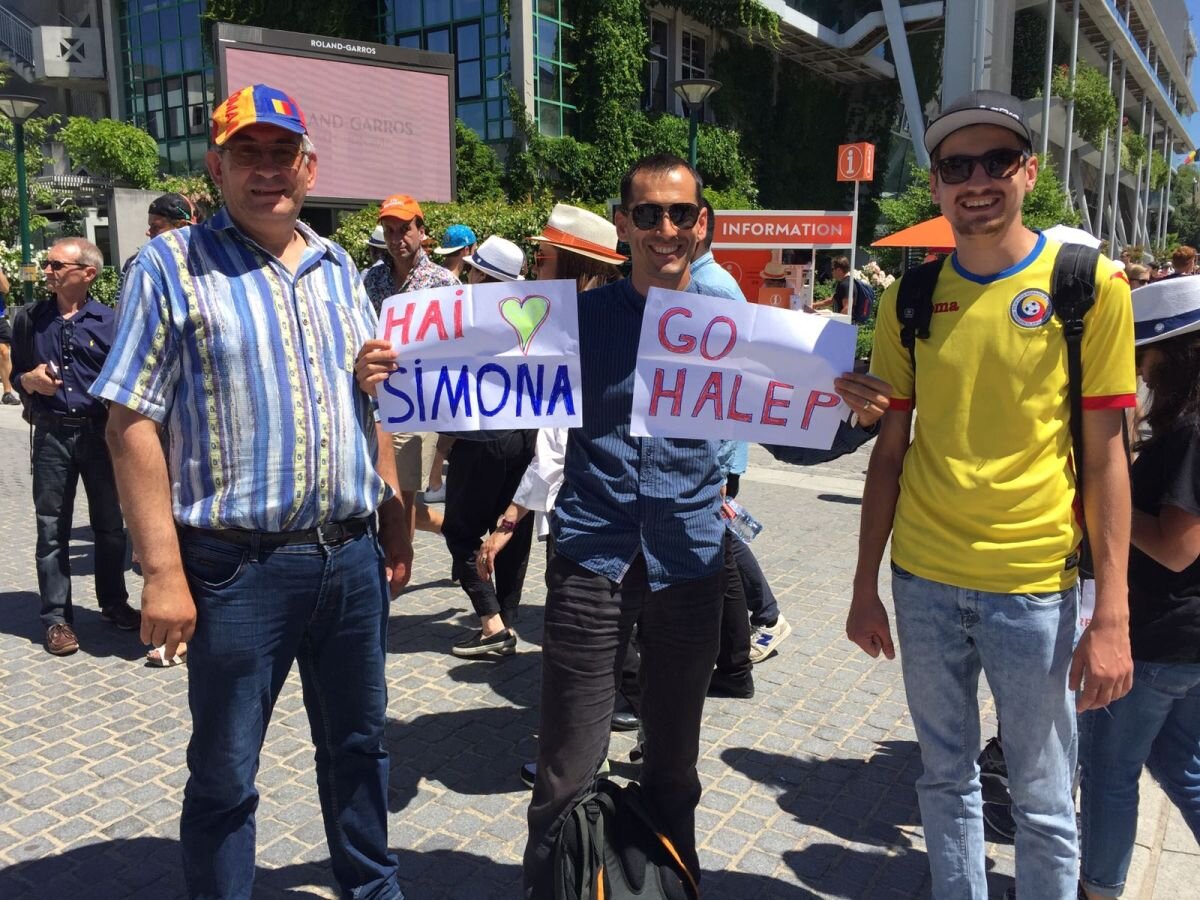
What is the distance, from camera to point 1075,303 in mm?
2096

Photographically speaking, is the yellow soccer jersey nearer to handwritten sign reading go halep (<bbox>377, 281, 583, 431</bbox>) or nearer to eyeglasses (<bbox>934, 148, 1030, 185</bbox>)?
eyeglasses (<bbox>934, 148, 1030, 185</bbox>)

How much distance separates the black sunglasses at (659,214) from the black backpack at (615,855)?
1.46 metres

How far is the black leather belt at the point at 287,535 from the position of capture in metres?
2.31

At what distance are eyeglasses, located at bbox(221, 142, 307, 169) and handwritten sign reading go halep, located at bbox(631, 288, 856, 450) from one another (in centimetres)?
94

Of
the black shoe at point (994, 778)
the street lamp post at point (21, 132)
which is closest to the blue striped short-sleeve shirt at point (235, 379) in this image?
the black shoe at point (994, 778)

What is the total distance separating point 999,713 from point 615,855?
0.99 m

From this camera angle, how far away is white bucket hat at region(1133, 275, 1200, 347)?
228cm

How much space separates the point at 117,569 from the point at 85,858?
2563 millimetres

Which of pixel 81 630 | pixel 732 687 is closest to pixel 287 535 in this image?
pixel 732 687

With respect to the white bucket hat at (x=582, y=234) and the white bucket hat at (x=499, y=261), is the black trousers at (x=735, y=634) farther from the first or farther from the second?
the white bucket hat at (x=499, y=261)

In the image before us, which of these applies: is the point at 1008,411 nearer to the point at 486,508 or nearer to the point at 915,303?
the point at 915,303

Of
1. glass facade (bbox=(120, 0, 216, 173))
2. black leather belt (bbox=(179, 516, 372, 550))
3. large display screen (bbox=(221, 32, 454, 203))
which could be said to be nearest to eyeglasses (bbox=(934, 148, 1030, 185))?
black leather belt (bbox=(179, 516, 372, 550))

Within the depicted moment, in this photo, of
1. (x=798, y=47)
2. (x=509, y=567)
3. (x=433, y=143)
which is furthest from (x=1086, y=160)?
(x=509, y=567)

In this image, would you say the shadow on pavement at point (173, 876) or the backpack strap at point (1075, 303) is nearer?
the backpack strap at point (1075, 303)
